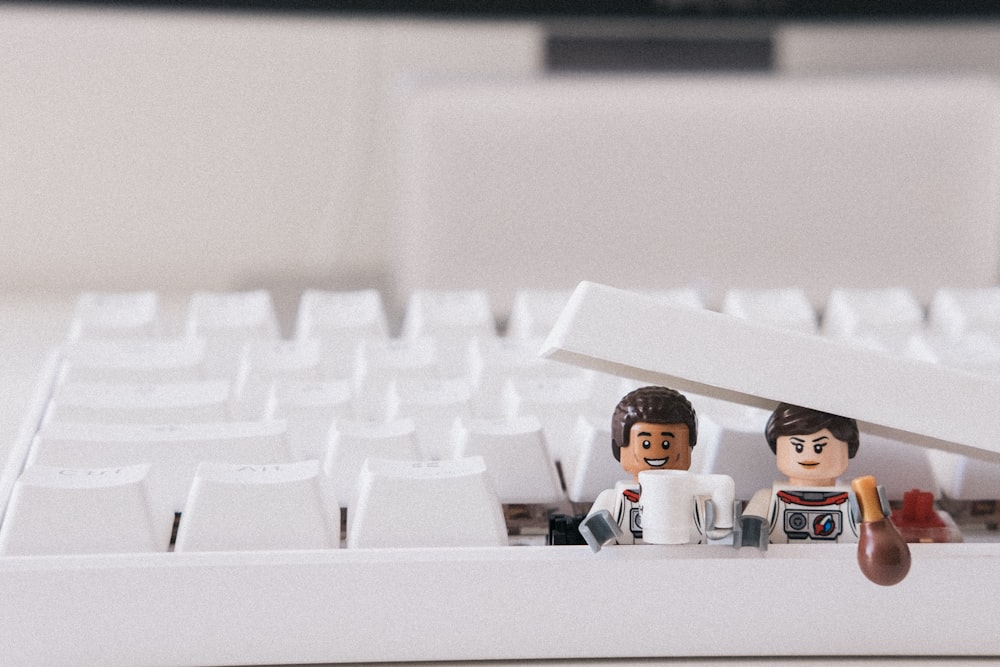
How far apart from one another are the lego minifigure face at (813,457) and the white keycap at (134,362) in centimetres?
27

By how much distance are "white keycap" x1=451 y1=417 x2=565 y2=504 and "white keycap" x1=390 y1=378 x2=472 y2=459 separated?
1.6 inches

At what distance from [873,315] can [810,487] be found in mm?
252

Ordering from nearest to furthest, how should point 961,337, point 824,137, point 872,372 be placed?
point 872,372 → point 961,337 → point 824,137

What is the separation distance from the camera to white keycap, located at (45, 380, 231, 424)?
47cm

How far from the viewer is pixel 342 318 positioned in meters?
0.62

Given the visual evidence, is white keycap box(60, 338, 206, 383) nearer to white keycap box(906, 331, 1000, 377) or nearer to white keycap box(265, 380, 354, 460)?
white keycap box(265, 380, 354, 460)

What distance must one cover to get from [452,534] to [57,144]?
60cm

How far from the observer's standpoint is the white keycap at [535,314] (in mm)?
610

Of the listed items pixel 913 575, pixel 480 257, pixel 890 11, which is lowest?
pixel 913 575

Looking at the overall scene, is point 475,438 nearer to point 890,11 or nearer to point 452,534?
point 452,534

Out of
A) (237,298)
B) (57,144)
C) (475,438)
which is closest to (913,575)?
(475,438)

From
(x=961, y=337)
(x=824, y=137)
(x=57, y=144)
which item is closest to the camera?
(x=961, y=337)

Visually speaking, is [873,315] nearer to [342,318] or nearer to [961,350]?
[961,350]

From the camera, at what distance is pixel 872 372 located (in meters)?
0.36
